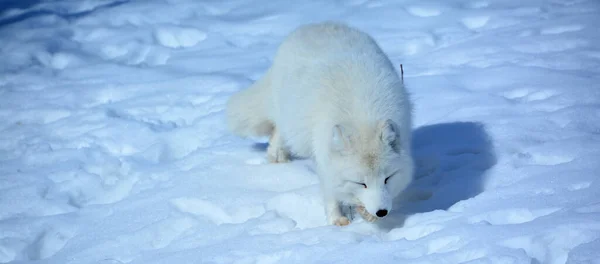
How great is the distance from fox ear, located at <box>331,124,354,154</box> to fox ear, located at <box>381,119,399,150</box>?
0.60 ft

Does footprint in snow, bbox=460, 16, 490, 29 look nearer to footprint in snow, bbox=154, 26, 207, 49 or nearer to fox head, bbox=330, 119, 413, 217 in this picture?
footprint in snow, bbox=154, 26, 207, 49

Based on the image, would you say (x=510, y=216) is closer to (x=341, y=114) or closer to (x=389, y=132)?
(x=389, y=132)

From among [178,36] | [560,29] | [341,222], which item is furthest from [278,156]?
[178,36]

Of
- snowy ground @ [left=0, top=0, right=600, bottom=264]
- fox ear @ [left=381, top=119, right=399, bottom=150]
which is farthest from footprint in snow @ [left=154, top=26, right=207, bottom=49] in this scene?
fox ear @ [left=381, top=119, right=399, bottom=150]

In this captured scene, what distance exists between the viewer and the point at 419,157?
4.55m

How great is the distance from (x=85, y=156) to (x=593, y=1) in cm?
660

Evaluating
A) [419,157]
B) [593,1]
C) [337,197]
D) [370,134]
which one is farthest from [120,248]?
[593,1]

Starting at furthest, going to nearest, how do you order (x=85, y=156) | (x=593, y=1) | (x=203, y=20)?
(x=203, y=20) < (x=593, y=1) < (x=85, y=156)

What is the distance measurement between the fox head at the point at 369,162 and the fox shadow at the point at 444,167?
430 millimetres

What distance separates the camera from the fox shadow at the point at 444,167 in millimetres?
3850

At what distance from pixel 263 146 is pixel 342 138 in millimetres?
2135

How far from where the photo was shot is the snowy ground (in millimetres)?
3361

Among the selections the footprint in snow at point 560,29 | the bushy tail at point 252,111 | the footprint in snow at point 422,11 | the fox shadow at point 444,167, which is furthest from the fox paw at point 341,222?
the footprint in snow at point 422,11

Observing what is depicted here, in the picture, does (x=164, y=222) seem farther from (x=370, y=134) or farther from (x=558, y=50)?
(x=558, y=50)
